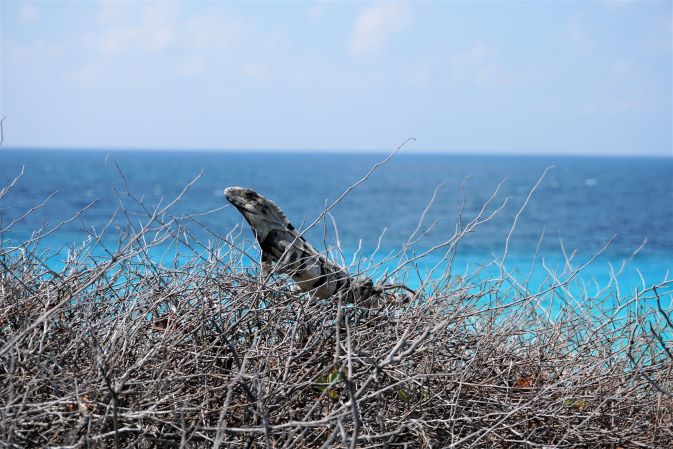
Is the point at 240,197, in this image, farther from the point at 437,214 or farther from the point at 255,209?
the point at 437,214

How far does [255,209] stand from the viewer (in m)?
5.86

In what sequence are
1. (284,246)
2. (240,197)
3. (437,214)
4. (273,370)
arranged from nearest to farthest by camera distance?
(273,370) < (284,246) < (240,197) < (437,214)

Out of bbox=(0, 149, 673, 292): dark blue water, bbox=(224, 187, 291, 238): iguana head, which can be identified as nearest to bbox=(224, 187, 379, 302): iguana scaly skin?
bbox=(224, 187, 291, 238): iguana head

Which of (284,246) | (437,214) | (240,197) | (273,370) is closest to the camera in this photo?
(273,370)

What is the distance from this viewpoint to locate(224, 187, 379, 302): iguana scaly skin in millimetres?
5441

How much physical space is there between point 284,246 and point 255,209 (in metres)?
0.34

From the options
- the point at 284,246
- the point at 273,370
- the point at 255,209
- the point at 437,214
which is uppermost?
the point at 255,209

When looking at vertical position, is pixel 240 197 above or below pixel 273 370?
above

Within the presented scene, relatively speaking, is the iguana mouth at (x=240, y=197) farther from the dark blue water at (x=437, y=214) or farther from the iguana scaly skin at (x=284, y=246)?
the dark blue water at (x=437, y=214)

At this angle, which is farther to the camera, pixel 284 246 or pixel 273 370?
pixel 284 246

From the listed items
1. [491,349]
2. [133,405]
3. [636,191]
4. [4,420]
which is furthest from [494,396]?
[636,191]

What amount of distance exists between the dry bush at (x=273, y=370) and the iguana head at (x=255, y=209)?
451 millimetres

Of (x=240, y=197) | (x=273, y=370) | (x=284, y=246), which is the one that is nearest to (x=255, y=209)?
(x=240, y=197)

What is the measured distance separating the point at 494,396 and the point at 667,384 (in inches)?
52.2
